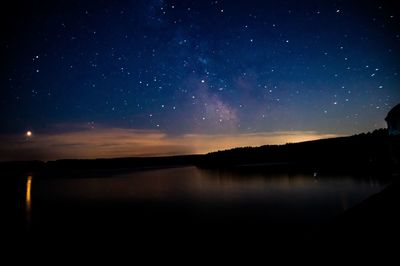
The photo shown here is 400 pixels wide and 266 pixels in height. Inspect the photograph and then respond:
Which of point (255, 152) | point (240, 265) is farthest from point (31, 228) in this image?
point (255, 152)

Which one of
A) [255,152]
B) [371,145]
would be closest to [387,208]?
[371,145]

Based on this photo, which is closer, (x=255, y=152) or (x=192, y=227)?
(x=192, y=227)

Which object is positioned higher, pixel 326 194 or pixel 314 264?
pixel 314 264

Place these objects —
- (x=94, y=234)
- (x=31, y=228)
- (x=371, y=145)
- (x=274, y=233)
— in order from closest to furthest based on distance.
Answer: (x=274, y=233) → (x=94, y=234) → (x=31, y=228) → (x=371, y=145)

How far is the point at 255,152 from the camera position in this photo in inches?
7653

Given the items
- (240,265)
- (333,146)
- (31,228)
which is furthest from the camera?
(333,146)

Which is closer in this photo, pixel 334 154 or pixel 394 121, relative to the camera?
pixel 394 121

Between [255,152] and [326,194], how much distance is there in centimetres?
16332

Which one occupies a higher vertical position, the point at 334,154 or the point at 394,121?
the point at 394,121

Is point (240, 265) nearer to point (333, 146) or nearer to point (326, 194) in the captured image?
point (326, 194)

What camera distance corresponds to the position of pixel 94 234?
19.3 meters

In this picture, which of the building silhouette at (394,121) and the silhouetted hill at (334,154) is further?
the silhouetted hill at (334,154)

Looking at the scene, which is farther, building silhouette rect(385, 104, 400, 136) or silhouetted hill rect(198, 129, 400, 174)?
silhouetted hill rect(198, 129, 400, 174)

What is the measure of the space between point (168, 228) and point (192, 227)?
1820mm
